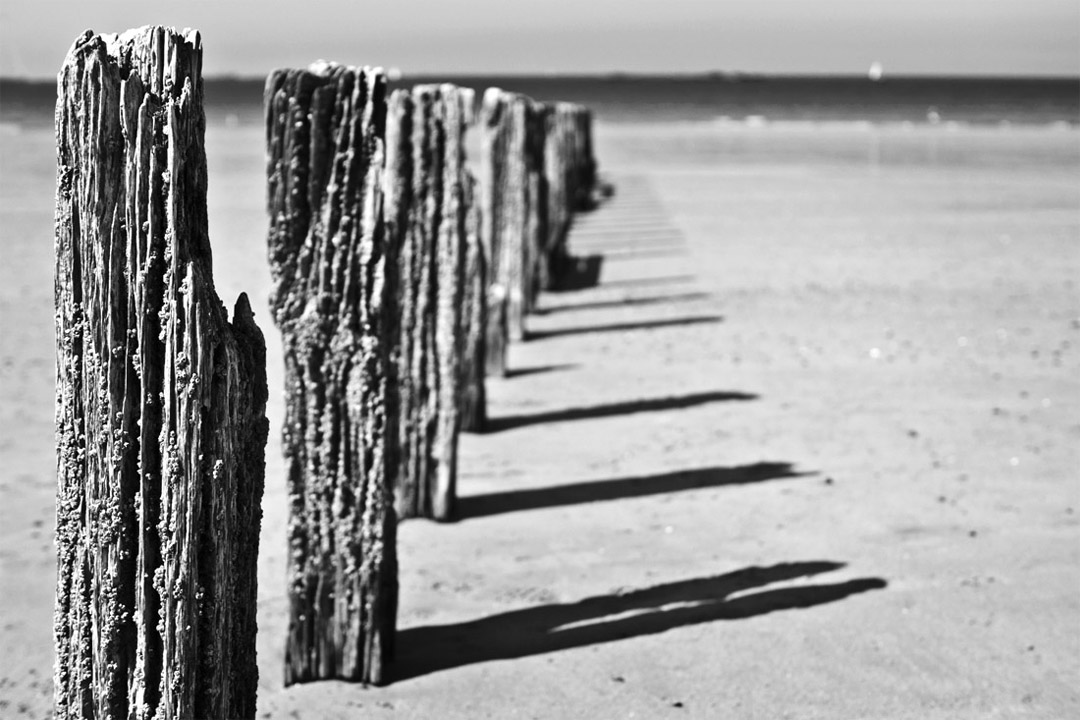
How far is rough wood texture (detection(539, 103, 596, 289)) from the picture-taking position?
13648mm

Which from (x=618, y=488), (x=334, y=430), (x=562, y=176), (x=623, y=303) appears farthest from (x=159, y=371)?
(x=562, y=176)

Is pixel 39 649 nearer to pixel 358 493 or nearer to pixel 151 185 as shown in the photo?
pixel 358 493

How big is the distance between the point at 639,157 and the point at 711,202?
14.3 m

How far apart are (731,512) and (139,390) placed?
3.79m

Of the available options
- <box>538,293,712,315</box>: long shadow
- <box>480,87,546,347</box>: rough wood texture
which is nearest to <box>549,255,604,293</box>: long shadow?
<box>538,293,712,315</box>: long shadow

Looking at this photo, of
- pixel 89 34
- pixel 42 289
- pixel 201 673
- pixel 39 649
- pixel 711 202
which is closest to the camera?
pixel 89 34

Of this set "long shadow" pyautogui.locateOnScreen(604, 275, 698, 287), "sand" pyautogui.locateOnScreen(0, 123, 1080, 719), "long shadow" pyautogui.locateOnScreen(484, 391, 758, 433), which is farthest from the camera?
"long shadow" pyautogui.locateOnScreen(604, 275, 698, 287)

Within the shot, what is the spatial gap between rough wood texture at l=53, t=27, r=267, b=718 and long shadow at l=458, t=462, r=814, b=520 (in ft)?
10.3

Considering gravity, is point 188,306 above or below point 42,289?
above

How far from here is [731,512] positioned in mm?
5902

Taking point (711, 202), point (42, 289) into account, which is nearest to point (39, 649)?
point (42, 289)

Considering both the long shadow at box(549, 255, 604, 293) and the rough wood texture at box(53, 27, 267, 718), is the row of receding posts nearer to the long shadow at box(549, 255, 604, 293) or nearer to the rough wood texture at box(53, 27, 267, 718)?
the rough wood texture at box(53, 27, 267, 718)

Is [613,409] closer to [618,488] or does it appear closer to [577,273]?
[618,488]

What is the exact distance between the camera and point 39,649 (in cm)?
443
